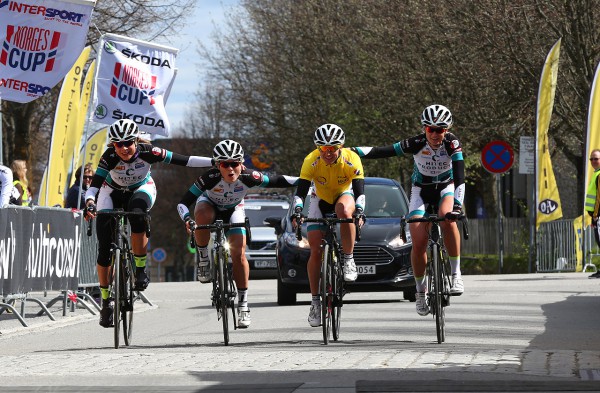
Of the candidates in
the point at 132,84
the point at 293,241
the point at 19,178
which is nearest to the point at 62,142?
the point at 132,84

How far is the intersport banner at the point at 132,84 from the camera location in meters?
21.3

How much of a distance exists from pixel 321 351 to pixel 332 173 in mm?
2248

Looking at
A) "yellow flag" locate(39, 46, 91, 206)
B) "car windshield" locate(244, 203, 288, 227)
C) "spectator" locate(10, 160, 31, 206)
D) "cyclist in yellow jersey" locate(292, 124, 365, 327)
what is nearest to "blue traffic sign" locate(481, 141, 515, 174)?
"car windshield" locate(244, 203, 288, 227)

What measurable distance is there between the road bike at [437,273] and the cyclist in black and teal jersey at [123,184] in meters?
2.09

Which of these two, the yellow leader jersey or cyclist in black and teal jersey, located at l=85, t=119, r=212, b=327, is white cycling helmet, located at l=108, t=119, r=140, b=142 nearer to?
cyclist in black and teal jersey, located at l=85, t=119, r=212, b=327

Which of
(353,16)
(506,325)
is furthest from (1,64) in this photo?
(353,16)

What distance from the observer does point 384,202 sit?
2042cm

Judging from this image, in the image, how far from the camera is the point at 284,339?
14.0 metres

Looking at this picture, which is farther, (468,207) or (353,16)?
(468,207)

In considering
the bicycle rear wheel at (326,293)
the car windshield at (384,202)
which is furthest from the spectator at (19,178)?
the bicycle rear wheel at (326,293)

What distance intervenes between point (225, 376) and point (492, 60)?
2874 cm

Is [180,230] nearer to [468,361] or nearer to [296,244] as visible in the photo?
[296,244]

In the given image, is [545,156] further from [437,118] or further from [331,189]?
[437,118]

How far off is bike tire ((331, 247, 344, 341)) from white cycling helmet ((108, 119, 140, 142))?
→ 203 centimetres
